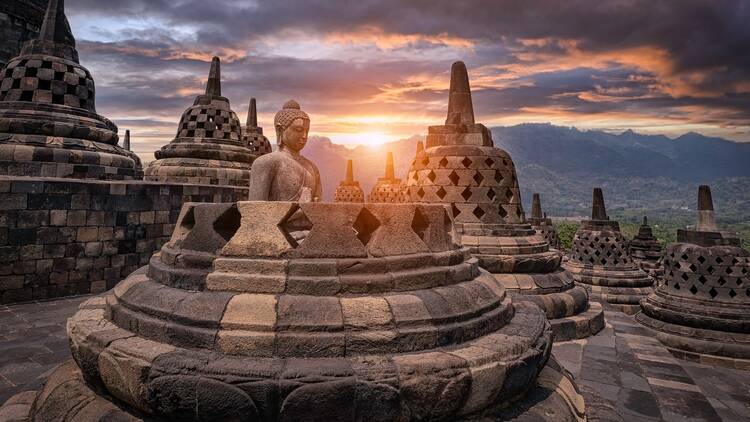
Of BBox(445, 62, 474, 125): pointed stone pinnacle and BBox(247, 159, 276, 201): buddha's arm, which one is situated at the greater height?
BBox(445, 62, 474, 125): pointed stone pinnacle

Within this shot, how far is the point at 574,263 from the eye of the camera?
1163 cm

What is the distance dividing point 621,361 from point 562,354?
2.23 feet

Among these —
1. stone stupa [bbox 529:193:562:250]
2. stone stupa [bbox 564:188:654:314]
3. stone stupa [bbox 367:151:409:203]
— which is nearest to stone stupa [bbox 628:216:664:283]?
stone stupa [bbox 529:193:562:250]

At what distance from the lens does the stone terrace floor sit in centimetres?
402

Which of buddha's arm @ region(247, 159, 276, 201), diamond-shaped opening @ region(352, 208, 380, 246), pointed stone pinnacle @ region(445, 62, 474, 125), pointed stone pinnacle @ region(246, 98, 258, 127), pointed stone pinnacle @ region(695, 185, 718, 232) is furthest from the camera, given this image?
pointed stone pinnacle @ region(246, 98, 258, 127)

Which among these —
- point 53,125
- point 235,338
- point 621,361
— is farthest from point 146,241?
point 621,361

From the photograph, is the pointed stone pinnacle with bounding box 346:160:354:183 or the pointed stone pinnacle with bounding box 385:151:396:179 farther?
the pointed stone pinnacle with bounding box 346:160:354:183

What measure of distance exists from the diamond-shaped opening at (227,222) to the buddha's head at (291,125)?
0.91 meters

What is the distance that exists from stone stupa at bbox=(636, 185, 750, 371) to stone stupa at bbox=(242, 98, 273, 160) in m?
14.2

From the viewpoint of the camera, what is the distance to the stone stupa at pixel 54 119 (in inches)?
314

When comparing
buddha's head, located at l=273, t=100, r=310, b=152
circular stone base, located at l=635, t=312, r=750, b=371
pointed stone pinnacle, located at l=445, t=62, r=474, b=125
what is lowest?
circular stone base, located at l=635, t=312, r=750, b=371

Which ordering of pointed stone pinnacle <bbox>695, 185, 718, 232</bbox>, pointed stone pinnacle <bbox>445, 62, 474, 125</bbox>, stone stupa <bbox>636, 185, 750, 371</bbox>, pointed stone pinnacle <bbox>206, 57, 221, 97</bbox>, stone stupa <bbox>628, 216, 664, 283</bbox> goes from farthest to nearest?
stone stupa <bbox>628, 216, 664, 283</bbox> < pointed stone pinnacle <bbox>206, 57, 221, 97</bbox> < pointed stone pinnacle <bbox>695, 185, 718, 232</bbox> < pointed stone pinnacle <bbox>445, 62, 474, 125</bbox> < stone stupa <bbox>636, 185, 750, 371</bbox>

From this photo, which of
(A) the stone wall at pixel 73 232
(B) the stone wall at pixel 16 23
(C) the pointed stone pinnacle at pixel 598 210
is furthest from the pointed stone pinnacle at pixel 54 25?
(C) the pointed stone pinnacle at pixel 598 210

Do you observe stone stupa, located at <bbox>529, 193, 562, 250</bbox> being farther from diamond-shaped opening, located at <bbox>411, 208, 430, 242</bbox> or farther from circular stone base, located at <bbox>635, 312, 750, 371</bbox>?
diamond-shaped opening, located at <bbox>411, 208, 430, 242</bbox>
